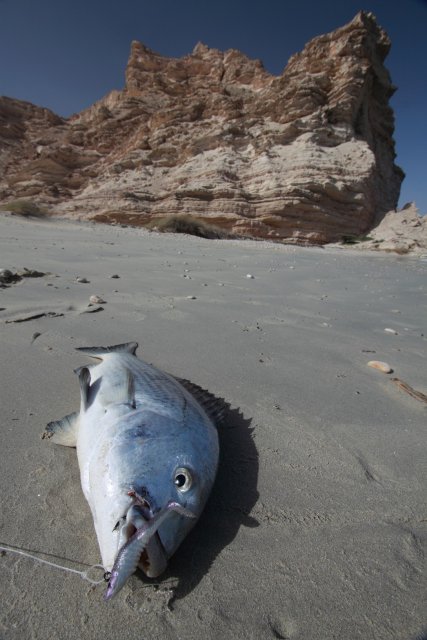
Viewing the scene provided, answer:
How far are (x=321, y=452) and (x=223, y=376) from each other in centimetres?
89

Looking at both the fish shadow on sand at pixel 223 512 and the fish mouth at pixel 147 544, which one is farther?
the fish shadow on sand at pixel 223 512

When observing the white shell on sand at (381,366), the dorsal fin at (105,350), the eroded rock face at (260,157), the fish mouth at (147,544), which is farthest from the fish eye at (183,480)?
the eroded rock face at (260,157)

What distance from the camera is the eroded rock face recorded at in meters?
21.5

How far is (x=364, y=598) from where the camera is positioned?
1028mm

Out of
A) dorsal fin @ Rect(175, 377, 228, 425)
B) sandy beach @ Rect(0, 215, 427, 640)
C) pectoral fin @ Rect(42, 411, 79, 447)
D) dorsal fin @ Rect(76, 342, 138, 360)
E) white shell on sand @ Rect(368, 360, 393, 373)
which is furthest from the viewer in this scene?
white shell on sand @ Rect(368, 360, 393, 373)

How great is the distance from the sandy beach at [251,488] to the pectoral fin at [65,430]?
41 millimetres

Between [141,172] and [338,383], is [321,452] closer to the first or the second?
[338,383]

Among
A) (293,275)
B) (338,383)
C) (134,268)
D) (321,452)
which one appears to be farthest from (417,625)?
(293,275)

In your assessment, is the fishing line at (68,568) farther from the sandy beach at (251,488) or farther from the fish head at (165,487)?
the fish head at (165,487)

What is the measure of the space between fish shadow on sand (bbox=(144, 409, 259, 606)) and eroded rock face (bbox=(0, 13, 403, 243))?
20.5 metres

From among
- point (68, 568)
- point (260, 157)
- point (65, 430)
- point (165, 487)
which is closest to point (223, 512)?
point (165, 487)

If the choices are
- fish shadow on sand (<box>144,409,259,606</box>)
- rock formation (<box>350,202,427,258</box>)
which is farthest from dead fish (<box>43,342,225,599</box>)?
rock formation (<box>350,202,427,258</box>)

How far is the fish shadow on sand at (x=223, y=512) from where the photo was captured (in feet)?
3.54

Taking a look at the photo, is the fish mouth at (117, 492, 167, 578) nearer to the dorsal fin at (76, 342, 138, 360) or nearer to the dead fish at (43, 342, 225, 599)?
the dead fish at (43, 342, 225, 599)
